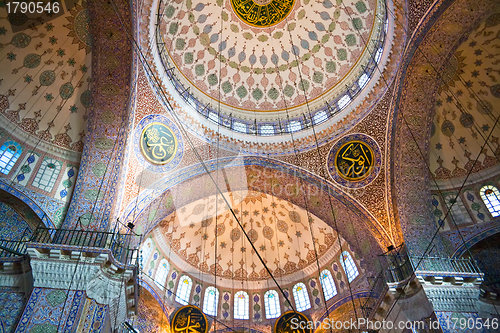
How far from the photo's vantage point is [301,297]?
1112cm

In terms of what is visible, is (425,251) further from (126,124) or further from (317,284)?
(126,124)

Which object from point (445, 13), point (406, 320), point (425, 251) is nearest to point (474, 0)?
point (445, 13)

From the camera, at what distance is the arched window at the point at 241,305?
11039 mm

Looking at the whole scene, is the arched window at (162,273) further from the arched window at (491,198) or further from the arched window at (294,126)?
the arched window at (491,198)

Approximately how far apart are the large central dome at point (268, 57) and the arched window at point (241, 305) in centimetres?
540

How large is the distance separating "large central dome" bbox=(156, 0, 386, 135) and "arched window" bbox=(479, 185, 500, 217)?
4.05 metres

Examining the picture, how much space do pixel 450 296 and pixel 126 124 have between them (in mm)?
7718

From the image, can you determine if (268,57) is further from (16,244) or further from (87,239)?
(16,244)

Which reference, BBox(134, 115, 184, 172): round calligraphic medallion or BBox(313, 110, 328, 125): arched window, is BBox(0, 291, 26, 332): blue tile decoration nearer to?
BBox(134, 115, 184, 172): round calligraphic medallion

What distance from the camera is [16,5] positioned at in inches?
291

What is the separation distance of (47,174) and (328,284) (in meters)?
8.39

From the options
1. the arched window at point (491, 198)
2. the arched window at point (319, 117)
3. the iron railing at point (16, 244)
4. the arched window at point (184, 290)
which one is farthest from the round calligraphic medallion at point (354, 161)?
the iron railing at point (16, 244)

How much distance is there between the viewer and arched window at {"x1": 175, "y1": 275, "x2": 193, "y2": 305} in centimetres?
1051

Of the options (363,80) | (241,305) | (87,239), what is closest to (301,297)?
(241,305)
